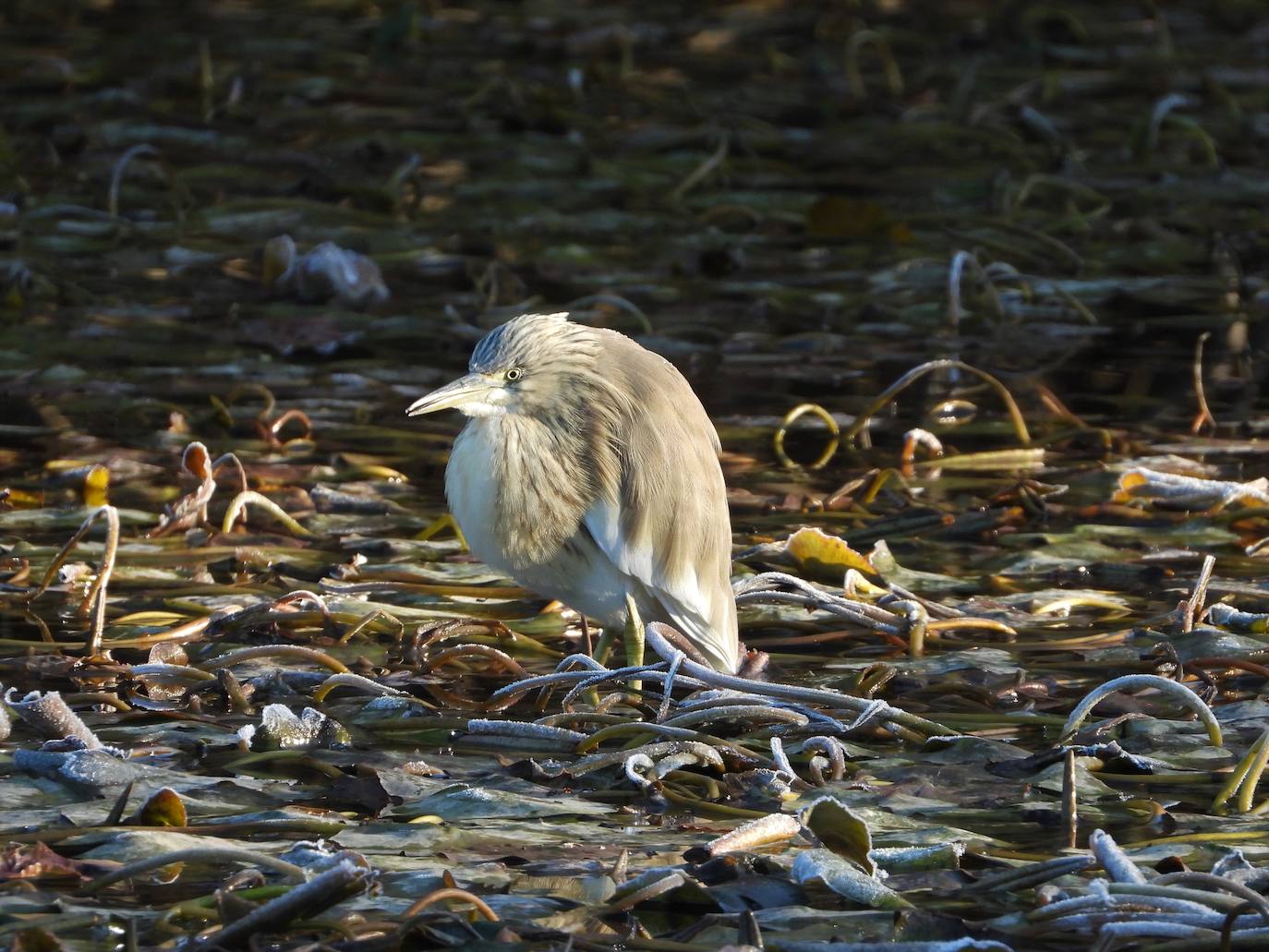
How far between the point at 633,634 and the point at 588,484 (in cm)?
31

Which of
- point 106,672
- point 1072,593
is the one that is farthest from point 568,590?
point 1072,593

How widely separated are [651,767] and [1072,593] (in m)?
1.49

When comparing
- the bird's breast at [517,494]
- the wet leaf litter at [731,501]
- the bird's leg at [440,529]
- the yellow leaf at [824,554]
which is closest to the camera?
the wet leaf litter at [731,501]

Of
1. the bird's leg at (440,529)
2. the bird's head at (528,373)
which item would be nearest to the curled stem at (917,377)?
the bird's leg at (440,529)

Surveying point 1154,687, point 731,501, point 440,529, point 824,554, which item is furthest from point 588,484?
point 731,501

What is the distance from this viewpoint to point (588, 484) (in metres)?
4.08

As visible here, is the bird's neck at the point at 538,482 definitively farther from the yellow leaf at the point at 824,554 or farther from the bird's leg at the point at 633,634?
the yellow leaf at the point at 824,554

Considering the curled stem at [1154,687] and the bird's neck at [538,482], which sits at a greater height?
the bird's neck at [538,482]

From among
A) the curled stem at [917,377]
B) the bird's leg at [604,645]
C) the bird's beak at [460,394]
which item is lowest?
the bird's leg at [604,645]

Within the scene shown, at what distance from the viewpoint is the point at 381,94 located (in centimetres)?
1084

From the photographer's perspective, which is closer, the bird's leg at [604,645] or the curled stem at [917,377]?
the bird's leg at [604,645]

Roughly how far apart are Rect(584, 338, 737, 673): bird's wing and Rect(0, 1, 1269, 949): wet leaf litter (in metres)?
0.19

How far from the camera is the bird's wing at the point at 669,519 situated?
407 centimetres

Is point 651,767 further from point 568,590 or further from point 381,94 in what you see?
point 381,94
